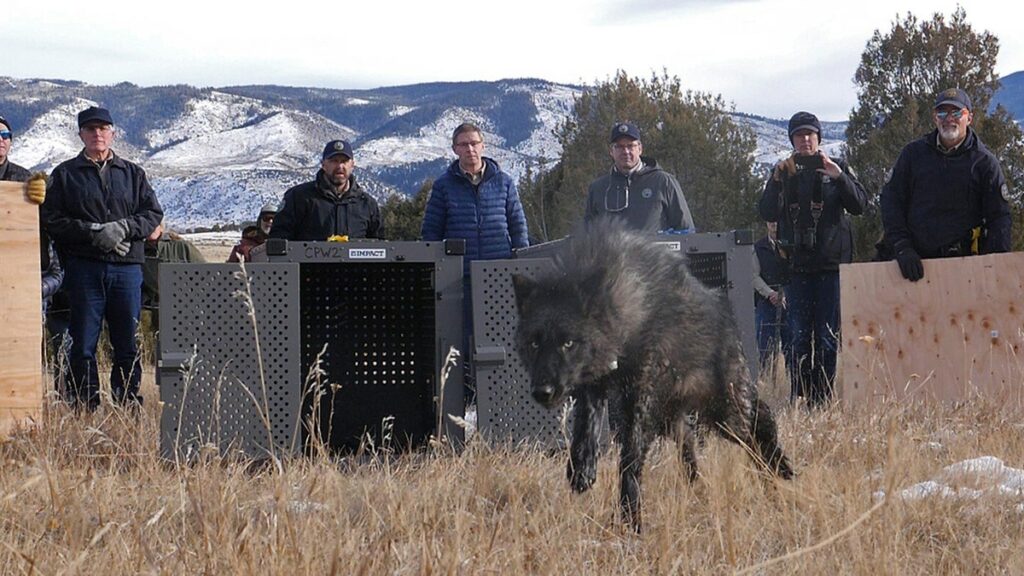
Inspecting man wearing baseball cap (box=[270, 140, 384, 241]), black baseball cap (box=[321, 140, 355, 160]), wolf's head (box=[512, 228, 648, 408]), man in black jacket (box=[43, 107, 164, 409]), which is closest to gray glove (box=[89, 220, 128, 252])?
man in black jacket (box=[43, 107, 164, 409])

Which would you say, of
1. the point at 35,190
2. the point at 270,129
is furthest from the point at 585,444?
the point at 270,129

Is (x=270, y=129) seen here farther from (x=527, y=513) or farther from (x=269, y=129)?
(x=527, y=513)

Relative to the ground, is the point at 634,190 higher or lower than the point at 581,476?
higher

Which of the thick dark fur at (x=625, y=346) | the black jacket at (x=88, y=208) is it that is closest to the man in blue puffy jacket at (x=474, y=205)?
the black jacket at (x=88, y=208)

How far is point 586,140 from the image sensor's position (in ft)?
101

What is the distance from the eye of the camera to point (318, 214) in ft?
24.4

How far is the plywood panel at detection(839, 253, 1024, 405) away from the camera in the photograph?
7.22 m

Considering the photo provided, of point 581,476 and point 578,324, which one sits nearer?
point 578,324

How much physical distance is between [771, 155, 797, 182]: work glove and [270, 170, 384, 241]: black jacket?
10.2 ft

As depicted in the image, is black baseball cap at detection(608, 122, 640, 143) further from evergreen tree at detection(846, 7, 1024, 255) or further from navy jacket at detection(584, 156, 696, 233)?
evergreen tree at detection(846, 7, 1024, 255)

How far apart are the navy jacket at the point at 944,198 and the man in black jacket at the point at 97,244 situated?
5.01m

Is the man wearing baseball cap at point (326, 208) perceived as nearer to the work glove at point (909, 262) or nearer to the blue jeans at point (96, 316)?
the blue jeans at point (96, 316)

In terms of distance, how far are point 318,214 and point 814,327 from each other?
372 cm

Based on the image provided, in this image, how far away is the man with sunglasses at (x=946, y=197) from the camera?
7387 millimetres
